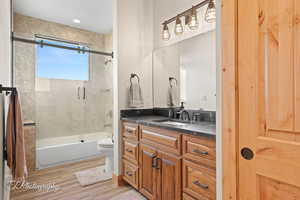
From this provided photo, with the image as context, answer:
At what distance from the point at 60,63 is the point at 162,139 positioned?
3072 millimetres

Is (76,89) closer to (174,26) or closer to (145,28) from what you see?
(145,28)

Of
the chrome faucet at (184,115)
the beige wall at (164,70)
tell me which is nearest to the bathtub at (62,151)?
the beige wall at (164,70)

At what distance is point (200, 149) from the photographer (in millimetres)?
1335

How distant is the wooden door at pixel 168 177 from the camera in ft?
5.04

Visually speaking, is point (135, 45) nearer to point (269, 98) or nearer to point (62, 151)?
point (269, 98)

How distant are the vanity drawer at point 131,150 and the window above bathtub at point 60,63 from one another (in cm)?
216

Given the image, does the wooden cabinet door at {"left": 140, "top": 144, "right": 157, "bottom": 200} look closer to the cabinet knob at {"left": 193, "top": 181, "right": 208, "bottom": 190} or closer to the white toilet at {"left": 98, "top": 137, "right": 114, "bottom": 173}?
the cabinet knob at {"left": 193, "top": 181, "right": 208, "bottom": 190}

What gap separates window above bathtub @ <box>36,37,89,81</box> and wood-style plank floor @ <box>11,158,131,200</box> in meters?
1.91

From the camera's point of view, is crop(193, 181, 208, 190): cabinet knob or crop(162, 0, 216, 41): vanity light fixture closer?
crop(193, 181, 208, 190): cabinet knob

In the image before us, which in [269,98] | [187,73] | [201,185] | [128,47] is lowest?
[201,185]

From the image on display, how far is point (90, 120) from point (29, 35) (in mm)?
2062

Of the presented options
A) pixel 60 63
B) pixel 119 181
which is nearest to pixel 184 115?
pixel 119 181

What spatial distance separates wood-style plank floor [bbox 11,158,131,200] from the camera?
6.67ft

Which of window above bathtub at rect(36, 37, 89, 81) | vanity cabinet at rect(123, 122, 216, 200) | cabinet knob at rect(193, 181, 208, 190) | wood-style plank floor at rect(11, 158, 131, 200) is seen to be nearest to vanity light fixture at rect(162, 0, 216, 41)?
vanity cabinet at rect(123, 122, 216, 200)
